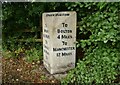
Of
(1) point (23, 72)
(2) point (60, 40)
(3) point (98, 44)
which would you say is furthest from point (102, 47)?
(1) point (23, 72)

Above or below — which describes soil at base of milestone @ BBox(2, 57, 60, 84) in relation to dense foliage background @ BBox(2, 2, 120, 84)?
below

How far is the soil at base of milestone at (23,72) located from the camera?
13.0 ft

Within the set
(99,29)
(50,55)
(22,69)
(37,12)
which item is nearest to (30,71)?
(22,69)

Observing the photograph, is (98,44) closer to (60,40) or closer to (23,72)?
(60,40)

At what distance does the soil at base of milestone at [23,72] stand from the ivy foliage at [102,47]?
0.56 metres

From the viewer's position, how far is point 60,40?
3951 mm

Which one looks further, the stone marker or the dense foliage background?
the stone marker

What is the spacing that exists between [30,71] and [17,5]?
49.2 inches

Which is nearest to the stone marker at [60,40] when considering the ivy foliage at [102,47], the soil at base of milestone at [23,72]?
the soil at base of milestone at [23,72]

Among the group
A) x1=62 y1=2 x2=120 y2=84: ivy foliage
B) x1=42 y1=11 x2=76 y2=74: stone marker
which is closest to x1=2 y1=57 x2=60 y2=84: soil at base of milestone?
x1=42 y1=11 x2=76 y2=74: stone marker

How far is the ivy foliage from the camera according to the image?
10.5 feet

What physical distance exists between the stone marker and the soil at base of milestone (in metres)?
0.15

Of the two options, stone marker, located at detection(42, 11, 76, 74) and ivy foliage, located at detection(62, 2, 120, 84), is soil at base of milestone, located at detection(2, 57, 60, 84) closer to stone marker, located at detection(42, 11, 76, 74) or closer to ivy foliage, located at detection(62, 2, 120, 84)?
stone marker, located at detection(42, 11, 76, 74)

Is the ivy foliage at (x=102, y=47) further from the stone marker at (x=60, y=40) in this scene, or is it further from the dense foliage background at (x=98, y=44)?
the stone marker at (x=60, y=40)
